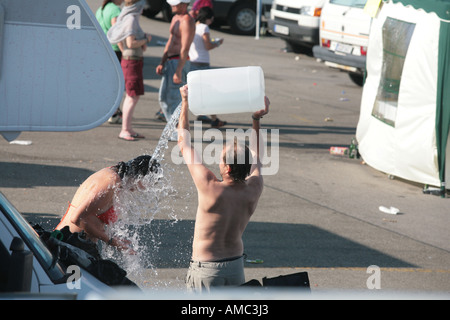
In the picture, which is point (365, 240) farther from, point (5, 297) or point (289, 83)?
point (289, 83)

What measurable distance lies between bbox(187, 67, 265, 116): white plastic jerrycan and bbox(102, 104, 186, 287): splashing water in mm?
769

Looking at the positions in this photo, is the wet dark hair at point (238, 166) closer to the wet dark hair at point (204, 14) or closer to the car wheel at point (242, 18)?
the wet dark hair at point (204, 14)

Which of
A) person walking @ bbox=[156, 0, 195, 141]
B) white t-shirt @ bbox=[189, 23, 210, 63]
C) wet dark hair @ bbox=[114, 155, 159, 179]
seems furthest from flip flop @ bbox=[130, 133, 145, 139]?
wet dark hair @ bbox=[114, 155, 159, 179]

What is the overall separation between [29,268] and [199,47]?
8983mm

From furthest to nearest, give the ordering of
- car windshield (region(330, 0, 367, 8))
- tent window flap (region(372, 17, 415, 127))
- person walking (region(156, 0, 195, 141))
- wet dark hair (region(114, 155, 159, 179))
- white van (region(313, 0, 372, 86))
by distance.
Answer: car windshield (region(330, 0, 367, 8)), white van (region(313, 0, 372, 86)), person walking (region(156, 0, 195, 141)), tent window flap (region(372, 17, 415, 127)), wet dark hair (region(114, 155, 159, 179))

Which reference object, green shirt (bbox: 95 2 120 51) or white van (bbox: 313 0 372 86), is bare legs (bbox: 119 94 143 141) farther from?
white van (bbox: 313 0 372 86)

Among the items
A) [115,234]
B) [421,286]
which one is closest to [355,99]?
[421,286]

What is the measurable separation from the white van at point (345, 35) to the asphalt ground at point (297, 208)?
282 centimetres

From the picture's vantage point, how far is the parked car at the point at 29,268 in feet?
8.25

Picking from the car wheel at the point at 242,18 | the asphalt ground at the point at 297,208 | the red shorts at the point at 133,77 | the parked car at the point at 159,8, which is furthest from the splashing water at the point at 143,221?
the parked car at the point at 159,8

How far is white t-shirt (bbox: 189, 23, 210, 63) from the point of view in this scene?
36.7 feet

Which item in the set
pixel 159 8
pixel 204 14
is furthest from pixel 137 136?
pixel 159 8
